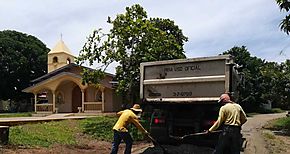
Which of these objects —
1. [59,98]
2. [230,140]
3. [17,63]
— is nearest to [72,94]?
[59,98]

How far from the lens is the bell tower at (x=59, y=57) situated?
39625 mm

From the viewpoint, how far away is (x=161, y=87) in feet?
33.5

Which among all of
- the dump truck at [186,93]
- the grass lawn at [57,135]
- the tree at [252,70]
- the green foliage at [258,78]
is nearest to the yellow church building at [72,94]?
the green foliage at [258,78]

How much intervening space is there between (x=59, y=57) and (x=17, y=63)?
27.2 feet

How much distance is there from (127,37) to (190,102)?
303 inches

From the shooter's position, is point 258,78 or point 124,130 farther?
point 258,78

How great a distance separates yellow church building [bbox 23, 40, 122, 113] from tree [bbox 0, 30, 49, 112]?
11.3 meters

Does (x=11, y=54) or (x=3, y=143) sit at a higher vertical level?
(x=11, y=54)

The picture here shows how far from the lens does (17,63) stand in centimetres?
4500

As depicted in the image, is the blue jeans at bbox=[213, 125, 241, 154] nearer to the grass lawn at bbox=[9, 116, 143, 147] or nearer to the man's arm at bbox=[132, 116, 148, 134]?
the man's arm at bbox=[132, 116, 148, 134]

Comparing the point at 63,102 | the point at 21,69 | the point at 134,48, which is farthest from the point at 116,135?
the point at 21,69

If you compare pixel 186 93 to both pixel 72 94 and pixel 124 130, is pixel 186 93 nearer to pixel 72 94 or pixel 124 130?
pixel 124 130

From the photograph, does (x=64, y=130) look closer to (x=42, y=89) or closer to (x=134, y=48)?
(x=134, y=48)

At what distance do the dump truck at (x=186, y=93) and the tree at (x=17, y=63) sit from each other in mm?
37837
